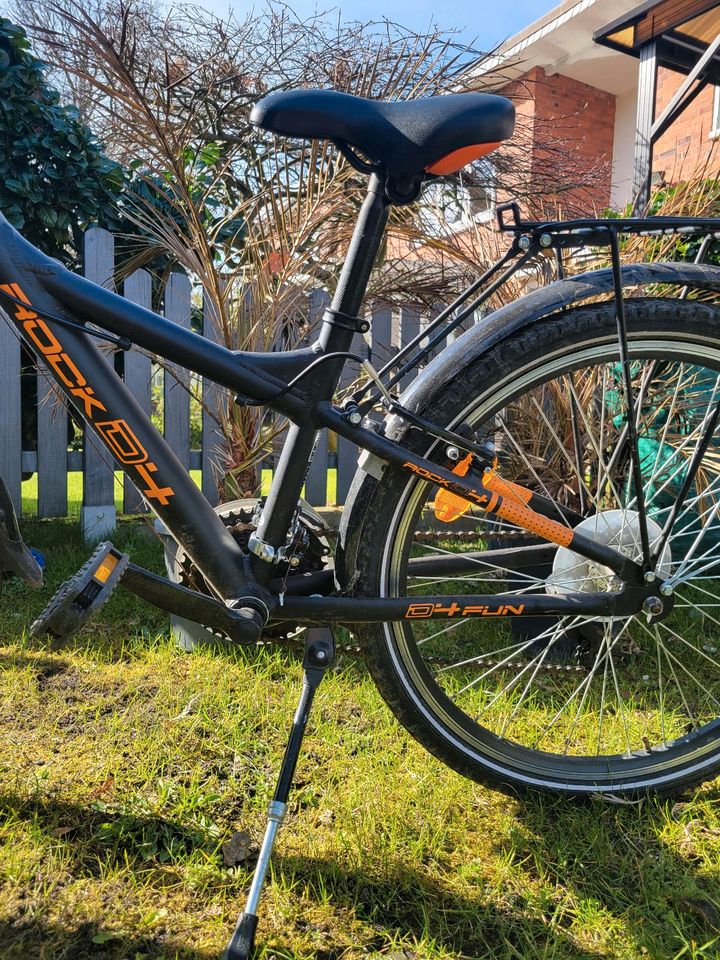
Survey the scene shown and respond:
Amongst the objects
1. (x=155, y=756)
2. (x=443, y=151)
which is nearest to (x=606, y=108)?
(x=443, y=151)

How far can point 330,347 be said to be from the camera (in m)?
1.33

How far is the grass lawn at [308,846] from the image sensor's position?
1.16 meters

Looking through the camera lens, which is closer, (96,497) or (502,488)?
(502,488)

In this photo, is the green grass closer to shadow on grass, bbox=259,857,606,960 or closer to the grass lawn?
the grass lawn

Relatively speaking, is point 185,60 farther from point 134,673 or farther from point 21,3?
point 134,673

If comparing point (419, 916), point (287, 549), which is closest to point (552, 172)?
point (287, 549)

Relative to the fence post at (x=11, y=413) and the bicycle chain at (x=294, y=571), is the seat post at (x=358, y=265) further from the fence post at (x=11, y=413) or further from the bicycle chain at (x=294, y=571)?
the fence post at (x=11, y=413)

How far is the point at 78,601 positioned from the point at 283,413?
20.4 inches

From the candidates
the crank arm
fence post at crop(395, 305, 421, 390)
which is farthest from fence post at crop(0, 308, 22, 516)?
the crank arm

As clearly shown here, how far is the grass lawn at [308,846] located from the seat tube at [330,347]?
1.83 feet

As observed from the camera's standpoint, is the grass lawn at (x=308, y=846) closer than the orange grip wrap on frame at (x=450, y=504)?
Yes

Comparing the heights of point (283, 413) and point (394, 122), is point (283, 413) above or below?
below

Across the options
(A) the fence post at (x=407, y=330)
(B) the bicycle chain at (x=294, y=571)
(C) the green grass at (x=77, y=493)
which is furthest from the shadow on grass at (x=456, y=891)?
(A) the fence post at (x=407, y=330)

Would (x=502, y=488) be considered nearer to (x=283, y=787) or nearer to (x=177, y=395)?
(x=283, y=787)
